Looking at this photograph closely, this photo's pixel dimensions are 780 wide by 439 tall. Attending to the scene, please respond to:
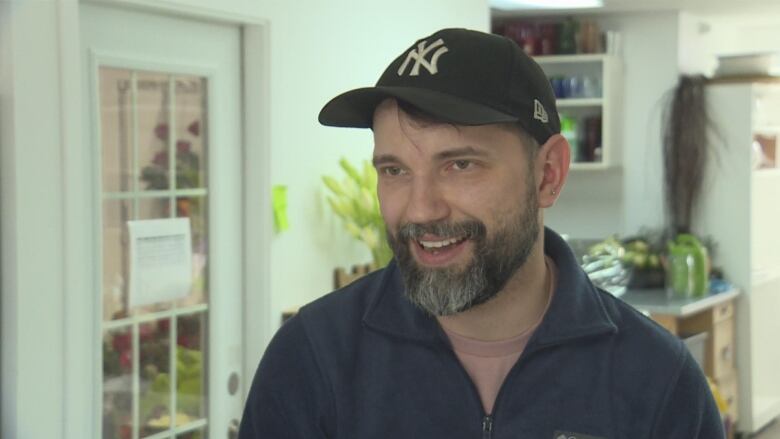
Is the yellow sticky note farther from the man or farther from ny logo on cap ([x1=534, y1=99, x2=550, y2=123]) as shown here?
ny logo on cap ([x1=534, y1=99, x2=550, y2=123])

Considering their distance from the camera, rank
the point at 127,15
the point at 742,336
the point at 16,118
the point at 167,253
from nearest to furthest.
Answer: the point at 16,118 → the point at 127,15 → the point at 167,253 → the point at 742,336

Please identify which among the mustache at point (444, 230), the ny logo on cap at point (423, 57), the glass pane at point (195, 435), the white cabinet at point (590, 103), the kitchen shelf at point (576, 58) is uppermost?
the kitchen shelf at point (576, 58)

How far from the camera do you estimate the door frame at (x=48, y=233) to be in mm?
2494

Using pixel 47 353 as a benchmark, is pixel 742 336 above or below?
below

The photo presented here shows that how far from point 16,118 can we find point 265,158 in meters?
0.99

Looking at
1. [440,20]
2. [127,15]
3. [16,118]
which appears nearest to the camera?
[16,118]

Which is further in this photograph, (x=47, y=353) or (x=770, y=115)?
(x=770, y=115)

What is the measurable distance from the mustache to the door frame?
135 centimetres

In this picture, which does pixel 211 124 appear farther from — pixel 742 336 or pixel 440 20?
pixel 742 336

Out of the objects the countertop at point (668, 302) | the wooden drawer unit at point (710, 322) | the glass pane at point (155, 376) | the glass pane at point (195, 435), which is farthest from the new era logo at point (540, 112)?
the wooden drawer unit at point (710, 322)

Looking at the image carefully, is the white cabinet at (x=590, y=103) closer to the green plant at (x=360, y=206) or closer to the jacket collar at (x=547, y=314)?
the green plant at (x=360, y=206)

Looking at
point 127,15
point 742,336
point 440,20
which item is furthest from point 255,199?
point 742,336

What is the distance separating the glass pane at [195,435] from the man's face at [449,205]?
6.33 feet

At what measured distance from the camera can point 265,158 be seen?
336 cm
